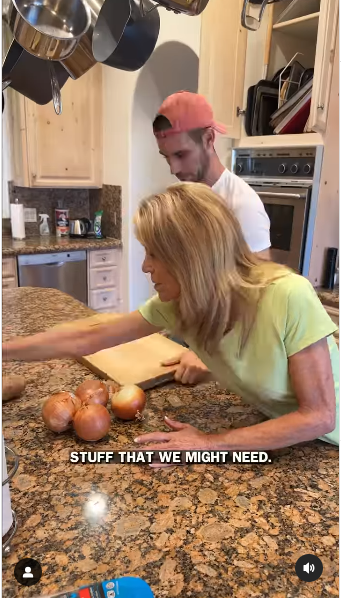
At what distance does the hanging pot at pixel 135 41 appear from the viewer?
827 mm

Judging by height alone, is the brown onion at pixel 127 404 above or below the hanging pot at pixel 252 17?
below

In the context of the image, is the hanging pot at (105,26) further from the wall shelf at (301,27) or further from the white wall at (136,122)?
the white wall at (136,122)

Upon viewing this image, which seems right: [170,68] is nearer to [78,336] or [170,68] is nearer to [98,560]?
[78,336]

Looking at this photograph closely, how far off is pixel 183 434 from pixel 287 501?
0.63 feet

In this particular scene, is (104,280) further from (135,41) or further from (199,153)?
(135,41)

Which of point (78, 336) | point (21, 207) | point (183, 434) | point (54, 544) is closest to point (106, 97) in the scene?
point (21, 207)

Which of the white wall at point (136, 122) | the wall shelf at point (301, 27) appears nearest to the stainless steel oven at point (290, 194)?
the wall shelf at point (301, 27)

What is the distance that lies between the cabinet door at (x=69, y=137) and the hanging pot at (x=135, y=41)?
2.02 meters

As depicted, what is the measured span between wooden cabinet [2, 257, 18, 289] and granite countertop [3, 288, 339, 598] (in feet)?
6.16

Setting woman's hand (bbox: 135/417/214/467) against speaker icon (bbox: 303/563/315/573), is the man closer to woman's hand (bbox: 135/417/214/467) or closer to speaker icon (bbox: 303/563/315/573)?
woman's hand (bbox: 135/417/214/467)

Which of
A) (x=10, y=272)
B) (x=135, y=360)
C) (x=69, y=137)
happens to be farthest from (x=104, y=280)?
(x=135, y=360)

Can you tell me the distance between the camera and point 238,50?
2117 millimetres

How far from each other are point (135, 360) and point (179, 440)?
0.34m

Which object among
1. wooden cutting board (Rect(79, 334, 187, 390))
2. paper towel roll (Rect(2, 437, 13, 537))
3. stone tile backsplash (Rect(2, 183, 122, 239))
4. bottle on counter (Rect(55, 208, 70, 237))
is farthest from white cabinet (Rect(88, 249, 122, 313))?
paper towel roll (Rect(2, 437, 13, 537))
